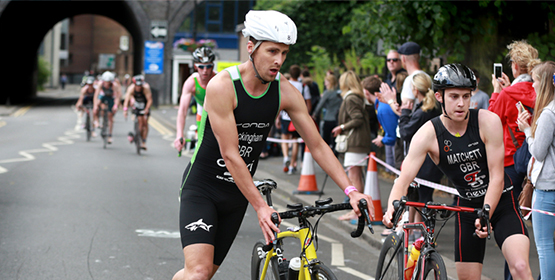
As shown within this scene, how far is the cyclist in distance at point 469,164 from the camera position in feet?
13.3

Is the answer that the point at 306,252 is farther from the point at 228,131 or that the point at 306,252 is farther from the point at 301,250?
the point at 228,131

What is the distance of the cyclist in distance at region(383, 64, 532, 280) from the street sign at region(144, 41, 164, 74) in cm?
4022

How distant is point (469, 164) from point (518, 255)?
2.02 ft

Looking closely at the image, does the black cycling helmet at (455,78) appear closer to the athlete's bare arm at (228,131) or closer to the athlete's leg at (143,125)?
the athlete's bare arm at (228,131)

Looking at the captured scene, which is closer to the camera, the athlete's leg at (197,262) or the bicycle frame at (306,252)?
the bicycle frame at (306,252)

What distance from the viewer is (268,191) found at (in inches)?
153

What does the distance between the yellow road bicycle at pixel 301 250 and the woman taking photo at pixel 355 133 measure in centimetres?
489

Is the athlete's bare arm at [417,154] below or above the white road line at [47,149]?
above

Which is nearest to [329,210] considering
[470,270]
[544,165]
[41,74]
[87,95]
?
[470,270]

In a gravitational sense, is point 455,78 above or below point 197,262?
above

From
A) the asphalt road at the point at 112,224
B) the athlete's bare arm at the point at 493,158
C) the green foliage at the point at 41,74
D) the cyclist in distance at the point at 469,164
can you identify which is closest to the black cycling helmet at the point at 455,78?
the cyclist in distance at the point at 469,164

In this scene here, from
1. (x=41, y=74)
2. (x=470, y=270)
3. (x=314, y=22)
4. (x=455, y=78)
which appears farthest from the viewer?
(x=41, y=74)

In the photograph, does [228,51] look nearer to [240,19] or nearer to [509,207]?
[240,19]

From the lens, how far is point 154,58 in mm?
43938
